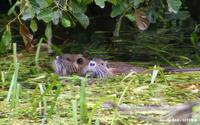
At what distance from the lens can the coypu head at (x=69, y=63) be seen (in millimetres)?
5746

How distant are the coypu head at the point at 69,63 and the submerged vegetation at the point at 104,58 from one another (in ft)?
0.34

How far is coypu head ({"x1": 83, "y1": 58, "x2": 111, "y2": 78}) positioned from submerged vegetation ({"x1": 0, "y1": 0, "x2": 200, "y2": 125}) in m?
0.15

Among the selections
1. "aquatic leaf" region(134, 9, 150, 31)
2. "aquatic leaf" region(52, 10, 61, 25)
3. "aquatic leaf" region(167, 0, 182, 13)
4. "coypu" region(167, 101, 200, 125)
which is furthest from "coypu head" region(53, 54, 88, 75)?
"coypu" region(167, 101, 200, 125)

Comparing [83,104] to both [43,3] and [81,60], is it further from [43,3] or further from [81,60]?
[81,60]

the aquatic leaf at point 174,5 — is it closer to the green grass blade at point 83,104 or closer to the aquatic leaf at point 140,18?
the aquatic leaf at point 140,18

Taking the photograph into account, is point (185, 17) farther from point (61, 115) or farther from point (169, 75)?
point (61, 115)

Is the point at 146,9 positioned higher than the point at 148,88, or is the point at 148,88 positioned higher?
the point at 146,9

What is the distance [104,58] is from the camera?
6.31 meters

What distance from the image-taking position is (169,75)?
5.23 meters

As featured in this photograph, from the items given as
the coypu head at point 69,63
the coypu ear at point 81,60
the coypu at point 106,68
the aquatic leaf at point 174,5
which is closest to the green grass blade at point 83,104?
the aquatic leaf at point 174,5

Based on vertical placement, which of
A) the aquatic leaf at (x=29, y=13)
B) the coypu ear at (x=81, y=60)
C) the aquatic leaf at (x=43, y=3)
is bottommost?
the coypu ear at (x=81, y=60)

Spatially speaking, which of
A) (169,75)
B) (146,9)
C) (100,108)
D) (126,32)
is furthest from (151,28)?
(100,108)

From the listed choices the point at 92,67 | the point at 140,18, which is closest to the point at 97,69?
the point at 92,67

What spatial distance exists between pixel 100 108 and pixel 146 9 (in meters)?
1.89
